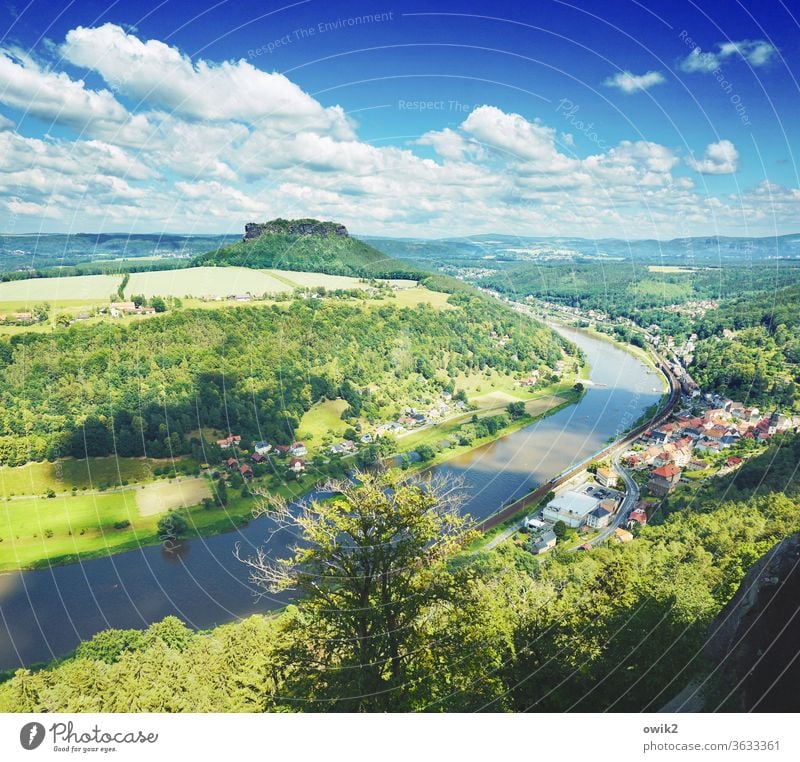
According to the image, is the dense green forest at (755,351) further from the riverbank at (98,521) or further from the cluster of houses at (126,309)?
the cluster of houses at (126,309)

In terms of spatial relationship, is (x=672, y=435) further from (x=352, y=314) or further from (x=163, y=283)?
(x=163, y=283)

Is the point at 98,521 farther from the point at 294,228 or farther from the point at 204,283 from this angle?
the point at 294,228

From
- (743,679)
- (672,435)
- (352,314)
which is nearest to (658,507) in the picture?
(672,435)

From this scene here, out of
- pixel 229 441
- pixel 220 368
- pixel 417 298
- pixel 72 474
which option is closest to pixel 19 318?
pixel 220 368

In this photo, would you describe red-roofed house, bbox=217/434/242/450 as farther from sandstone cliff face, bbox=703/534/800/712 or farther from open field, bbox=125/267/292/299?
sandstone cliff face, bbox=703/534/800/712

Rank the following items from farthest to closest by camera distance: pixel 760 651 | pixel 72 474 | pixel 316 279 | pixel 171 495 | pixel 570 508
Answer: pixel 316 279 → pixel 72 474 → pixel 171 495 → pixel 570 508 → pixel 760 651

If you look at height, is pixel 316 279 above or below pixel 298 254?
below

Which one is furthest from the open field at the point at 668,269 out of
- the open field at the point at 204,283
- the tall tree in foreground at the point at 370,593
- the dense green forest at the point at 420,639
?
the tall tree in foreground at the point at 370,593
